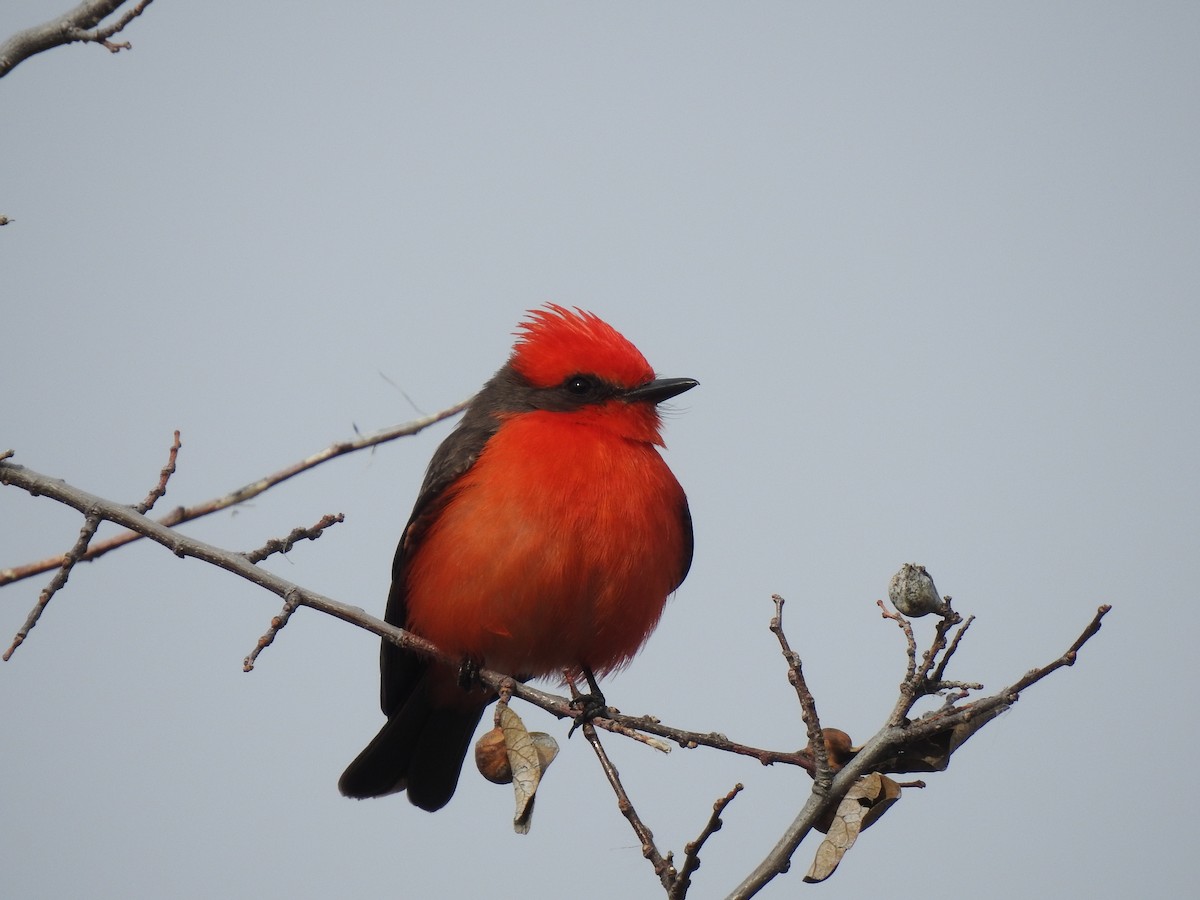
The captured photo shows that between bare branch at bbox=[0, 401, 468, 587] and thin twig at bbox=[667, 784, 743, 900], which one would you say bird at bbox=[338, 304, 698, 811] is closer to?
bare branch at bbox=[0, 401, 468, 587]

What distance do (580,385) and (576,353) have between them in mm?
153

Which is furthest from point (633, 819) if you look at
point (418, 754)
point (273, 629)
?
point (418, 754)

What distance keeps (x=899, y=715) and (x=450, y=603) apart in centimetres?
253

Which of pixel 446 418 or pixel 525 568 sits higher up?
pixel 446 418

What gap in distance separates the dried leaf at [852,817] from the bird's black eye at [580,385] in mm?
3041

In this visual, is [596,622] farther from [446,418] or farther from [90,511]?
[90,511]

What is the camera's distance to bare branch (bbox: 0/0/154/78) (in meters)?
3.93

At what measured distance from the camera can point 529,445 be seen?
17.7ft

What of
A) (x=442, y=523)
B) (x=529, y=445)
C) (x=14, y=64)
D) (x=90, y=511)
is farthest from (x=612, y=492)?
(x=14, y=64)

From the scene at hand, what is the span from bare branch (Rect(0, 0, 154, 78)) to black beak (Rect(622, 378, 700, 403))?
2.66 metres

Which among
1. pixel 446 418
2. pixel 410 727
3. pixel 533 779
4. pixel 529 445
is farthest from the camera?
pixel 410 727

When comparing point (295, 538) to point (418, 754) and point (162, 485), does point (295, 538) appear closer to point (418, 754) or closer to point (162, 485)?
point (162, 485)

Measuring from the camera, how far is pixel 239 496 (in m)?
4.19

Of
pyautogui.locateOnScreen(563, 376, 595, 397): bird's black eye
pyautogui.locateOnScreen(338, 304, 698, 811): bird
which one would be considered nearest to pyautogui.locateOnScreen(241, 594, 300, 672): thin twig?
pyautogui.locateOnScreen(338, 304, 698, 811): bird
